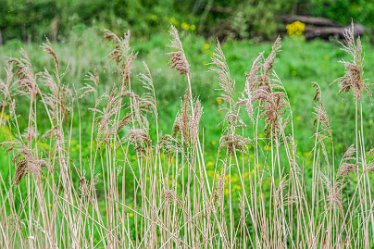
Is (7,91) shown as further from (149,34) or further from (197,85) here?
(149,34)

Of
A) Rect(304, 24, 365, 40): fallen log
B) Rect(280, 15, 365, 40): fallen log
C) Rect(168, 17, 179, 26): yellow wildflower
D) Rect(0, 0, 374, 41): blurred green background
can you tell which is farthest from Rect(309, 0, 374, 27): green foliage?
Rect(168, 17, 179, 26): yellow wildflower

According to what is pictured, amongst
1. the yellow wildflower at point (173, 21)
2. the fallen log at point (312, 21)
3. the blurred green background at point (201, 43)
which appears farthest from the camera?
the fallen log at point (312, 21)

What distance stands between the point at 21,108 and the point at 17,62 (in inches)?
149

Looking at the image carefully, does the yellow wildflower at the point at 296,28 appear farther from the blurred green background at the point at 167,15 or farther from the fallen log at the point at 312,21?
the fallen log at the point at 312,21

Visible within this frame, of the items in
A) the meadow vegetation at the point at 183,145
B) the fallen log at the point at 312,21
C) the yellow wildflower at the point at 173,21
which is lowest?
the meadow vegetation at the point at 183,145

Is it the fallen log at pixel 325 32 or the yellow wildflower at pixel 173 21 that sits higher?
the yellow wildflower at pixel 173 21

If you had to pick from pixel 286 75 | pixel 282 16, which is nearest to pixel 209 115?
pixel 286 75

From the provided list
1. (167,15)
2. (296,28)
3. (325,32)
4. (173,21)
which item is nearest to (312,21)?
(325,32)

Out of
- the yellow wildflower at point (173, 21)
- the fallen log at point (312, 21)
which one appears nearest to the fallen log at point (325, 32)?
the fallen log at point (312, 21)

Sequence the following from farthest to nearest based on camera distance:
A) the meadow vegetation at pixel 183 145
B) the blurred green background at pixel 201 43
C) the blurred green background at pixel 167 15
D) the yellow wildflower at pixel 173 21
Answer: the yellow wildflower at pixel 173 21, the blurred green background at pixel 167 15, the blurred green background at pixel 201 43, the meadow vegetation at pixel 183 145

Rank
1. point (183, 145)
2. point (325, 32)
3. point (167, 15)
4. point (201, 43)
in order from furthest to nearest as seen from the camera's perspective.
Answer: point (325, 32)
point (167, 15)
point (201, 43)
point (183, 145)

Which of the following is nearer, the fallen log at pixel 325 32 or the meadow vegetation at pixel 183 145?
the meadow vegetation at pixel 183 145

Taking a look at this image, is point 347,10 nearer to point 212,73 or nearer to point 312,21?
point 312,21

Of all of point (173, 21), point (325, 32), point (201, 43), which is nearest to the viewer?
point (201, 43)
